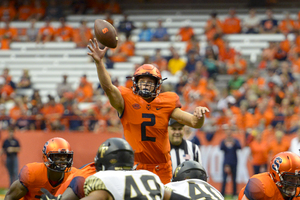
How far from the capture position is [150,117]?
4.89m

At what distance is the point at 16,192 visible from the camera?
478 centimetres

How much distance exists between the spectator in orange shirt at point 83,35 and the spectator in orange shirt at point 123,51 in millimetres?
1351

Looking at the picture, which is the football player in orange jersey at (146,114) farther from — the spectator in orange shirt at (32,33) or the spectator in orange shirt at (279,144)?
the spectator in orange shirt at (32,33)

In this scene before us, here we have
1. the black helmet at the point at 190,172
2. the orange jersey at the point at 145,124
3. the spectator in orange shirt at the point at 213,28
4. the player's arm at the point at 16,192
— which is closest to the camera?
the black helmet at the point at 190,172

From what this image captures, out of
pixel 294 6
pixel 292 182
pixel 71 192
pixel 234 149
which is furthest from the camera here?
pixel 294 6

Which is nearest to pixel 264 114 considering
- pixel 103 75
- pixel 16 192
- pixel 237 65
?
pixel 237 65

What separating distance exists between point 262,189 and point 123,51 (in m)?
11.9

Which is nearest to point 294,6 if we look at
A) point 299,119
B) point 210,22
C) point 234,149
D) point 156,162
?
point 210,22

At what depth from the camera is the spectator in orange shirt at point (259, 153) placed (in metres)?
10.3

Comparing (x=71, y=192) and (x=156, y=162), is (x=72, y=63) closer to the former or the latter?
(x=156, y=162)

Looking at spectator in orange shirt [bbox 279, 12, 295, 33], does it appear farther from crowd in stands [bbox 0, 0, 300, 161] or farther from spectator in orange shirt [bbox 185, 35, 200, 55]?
spectator in orange shirt [bbox 185, 35, 200, 55]

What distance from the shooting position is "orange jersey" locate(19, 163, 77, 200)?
15.8ft

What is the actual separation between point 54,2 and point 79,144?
32.1 ft

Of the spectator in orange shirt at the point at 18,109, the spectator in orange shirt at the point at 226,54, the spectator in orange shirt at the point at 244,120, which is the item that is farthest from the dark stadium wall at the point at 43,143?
the spectator in orange shirt at the point at 226,54
